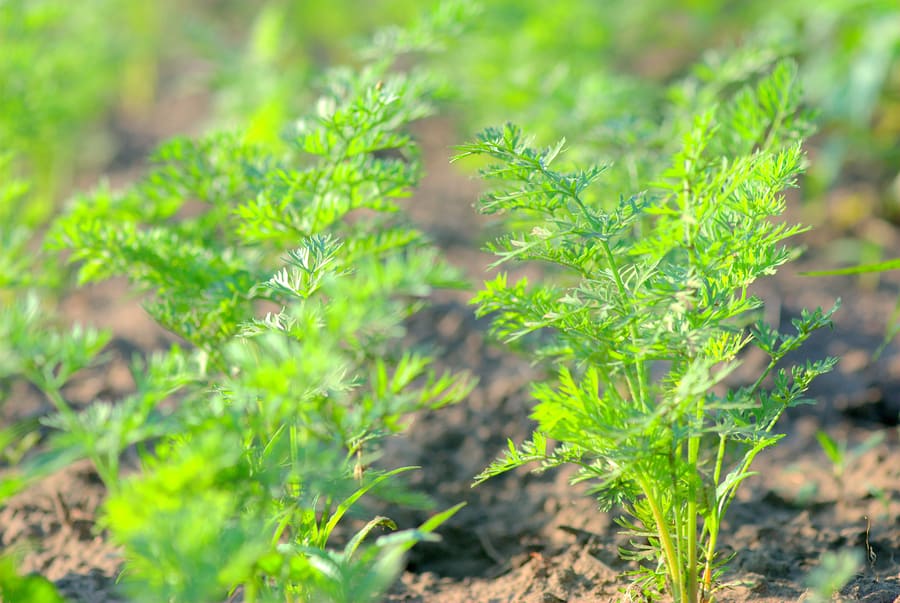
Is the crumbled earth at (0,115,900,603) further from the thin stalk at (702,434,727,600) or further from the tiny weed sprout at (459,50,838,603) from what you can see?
the tiny weed sprout at (459,50,838,603)

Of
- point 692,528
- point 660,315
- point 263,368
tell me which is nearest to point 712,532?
point 692,528

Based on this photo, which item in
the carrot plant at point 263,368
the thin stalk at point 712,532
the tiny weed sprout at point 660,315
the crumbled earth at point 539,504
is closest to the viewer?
the carrot plant at point 263,368

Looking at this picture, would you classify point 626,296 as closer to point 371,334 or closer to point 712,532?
point 712,532

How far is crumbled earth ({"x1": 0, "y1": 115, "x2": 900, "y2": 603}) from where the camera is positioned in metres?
1.86

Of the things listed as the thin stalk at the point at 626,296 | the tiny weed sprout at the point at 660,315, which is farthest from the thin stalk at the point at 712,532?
the thin stalk at the point at 626,296

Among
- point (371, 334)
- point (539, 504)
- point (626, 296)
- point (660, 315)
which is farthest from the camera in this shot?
point (539, 504)

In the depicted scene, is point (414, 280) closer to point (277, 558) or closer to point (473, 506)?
point (277, 558)

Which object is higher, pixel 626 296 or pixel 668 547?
pixel 626 296

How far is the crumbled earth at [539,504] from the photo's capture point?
1863 millimetres

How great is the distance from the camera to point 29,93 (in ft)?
10.6

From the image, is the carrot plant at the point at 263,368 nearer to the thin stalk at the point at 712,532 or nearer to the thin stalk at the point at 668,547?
the thin stalk at the point at 668,547

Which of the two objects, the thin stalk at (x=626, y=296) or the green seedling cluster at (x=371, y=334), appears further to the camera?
the thin stalk at (x=626, y=296)

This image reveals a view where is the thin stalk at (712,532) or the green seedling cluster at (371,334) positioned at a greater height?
the green seedling cluster at (371,334)

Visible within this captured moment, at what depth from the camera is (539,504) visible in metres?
2.20
